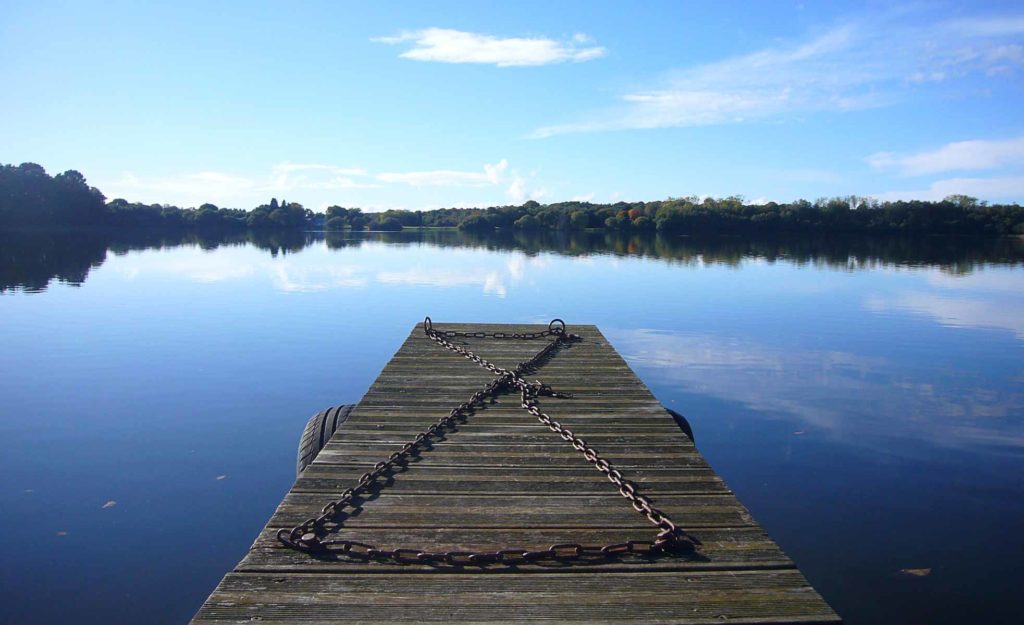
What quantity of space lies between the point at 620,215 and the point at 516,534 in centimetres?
9002

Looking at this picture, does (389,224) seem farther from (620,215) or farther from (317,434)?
(317,434)

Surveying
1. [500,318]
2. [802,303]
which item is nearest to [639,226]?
[802,303]

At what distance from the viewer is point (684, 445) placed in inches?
199

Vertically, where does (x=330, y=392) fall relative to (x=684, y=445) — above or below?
below

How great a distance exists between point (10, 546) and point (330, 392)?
530cm

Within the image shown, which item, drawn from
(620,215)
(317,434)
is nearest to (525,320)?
(317,434)

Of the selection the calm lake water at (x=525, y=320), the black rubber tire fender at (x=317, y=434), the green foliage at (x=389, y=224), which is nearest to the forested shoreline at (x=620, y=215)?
the green foliage at (x=389, y=224)

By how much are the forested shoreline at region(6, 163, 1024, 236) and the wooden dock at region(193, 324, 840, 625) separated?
3082 inches

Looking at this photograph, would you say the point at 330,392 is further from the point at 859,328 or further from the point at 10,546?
the point at 859,328

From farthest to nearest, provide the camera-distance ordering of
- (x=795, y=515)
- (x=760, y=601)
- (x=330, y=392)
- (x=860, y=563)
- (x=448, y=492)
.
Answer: (x=330, y=392)
(x=795, y=515)
(x=860, y=563)
(x=448, y=492)
(x=760, y=601)

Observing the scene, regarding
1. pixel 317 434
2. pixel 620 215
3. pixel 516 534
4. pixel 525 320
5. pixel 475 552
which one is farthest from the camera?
pixel 620 215

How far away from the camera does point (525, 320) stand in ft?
56.9

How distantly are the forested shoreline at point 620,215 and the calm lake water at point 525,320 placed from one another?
188ft

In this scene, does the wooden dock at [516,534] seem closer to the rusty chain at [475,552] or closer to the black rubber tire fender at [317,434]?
the rusty chain at [475,552]
